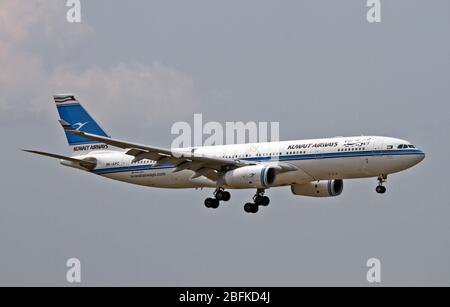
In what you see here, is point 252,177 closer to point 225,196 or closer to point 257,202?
point 225,196

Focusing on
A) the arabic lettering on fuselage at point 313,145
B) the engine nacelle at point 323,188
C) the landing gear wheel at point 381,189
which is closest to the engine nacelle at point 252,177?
the arabic lettering on fuselage at point 313,145

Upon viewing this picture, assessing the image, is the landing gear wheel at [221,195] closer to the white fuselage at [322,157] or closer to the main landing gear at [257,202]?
the white fuselage at [322,157]

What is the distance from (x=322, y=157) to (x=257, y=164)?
4610 millimetres

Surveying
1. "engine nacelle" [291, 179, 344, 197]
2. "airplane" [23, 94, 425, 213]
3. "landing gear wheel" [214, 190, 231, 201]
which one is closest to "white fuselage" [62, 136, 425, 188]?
"airplane" [23, 94, 425, 213]

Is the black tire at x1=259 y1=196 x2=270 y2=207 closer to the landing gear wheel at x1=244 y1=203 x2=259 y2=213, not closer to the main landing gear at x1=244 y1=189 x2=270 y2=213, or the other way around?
the main landing gear at x1=244 y1=189 x2=270 y2=213

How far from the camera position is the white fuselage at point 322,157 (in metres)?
72.9

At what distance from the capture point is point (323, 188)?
3150 inches

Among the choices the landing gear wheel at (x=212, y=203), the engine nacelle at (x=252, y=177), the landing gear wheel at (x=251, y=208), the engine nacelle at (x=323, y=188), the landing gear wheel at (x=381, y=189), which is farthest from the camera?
the engine nacelle at (x=323, y=188)

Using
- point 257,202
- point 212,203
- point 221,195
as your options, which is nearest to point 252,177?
point 221,195

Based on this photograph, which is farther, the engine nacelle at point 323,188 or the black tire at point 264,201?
the engine nacelle at point 323,188

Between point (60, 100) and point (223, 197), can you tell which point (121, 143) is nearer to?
point (223, 197)

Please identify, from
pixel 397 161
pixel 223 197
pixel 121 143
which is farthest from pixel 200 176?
pixel 397 161

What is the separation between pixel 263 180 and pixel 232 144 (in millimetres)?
6646

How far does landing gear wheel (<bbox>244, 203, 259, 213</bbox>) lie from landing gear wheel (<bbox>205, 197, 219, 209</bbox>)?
6.42 feet
